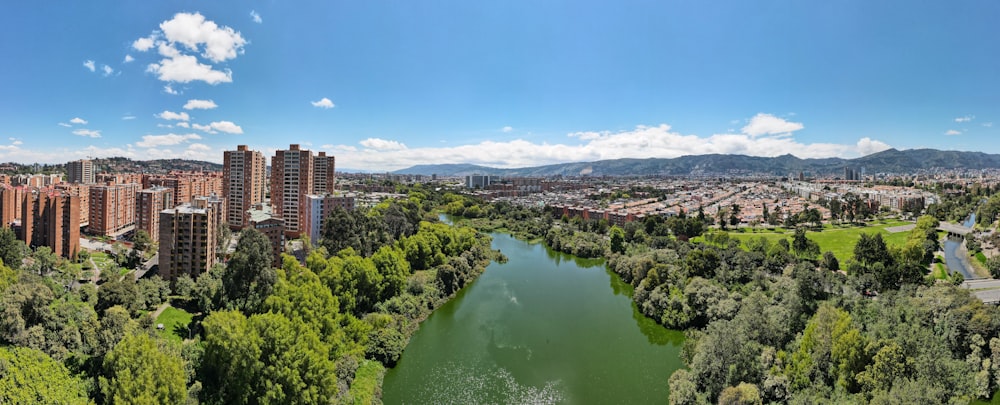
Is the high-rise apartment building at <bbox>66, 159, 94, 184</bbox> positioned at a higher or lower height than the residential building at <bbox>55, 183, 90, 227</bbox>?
higher

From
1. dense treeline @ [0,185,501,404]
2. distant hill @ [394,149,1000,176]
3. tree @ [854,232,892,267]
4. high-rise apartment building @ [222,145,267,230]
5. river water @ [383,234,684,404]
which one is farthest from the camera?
distant hill @ [394,149,1000,176]

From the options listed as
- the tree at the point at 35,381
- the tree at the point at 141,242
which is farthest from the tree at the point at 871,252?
the tree at the point at 141,242

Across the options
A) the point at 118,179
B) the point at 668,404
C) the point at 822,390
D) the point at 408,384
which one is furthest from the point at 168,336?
the point at 118,179

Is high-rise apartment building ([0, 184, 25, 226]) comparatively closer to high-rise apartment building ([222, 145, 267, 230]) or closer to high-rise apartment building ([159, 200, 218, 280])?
high-rise apartment building ([222, 145, 267, 230])

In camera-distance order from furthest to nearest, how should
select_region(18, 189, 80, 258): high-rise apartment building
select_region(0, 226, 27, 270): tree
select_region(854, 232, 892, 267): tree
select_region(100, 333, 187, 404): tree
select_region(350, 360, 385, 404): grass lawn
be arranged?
select_region(18, 189, 80, 258): high-rise apartment building
select_region(854, 232, 892, 267): tree
select_region(0, 226, 27, 270): tree
select_region(350, 360, 385, 404): grass lawn
select_region(100, 333, 187, 404): tree

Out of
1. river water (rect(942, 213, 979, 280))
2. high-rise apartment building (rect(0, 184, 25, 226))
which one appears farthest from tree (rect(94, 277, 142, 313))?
river water (rect(942, 213, 979, 280))

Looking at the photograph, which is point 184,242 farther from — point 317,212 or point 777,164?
point 777,164

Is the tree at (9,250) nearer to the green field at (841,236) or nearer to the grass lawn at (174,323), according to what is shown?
the grass lawn at (174,323)

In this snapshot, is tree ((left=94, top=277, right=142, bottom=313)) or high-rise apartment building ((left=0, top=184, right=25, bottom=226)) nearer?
tree ((left=94, top=277, right=142, bottom=313))
